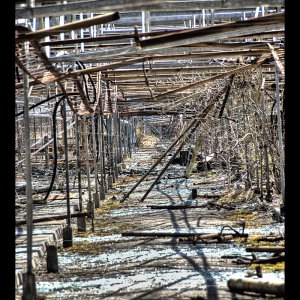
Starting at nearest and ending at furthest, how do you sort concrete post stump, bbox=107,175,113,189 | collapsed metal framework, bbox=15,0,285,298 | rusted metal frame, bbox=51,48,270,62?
collapsed metal framework, bbox=15,0,285,298, rusted metal frame, bbox=51,48,270,62, concrete post stump, bbox=107,175,113,189

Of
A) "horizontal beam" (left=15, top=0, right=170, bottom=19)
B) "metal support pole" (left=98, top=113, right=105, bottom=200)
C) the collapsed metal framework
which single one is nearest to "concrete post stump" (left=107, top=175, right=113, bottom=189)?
the collapsed metal framework

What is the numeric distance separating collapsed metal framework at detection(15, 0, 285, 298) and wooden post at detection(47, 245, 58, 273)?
25.7 inches

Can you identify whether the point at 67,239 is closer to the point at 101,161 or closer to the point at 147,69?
the point at 147,69

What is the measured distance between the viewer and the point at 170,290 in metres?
7.86

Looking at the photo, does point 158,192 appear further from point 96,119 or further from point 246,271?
point 246,271

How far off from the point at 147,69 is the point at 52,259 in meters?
7.13

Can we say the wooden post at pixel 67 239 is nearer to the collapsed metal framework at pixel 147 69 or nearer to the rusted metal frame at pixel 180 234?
the collapsed metal framework at pixel 147 69

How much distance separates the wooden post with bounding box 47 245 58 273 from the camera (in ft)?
29.3

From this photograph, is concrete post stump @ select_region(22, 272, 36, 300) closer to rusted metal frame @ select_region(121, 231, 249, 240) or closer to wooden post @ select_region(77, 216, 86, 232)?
rusted metal frame @ select_region(121, 231, 249, 240)

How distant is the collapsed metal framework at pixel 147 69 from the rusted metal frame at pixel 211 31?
0.04 ft

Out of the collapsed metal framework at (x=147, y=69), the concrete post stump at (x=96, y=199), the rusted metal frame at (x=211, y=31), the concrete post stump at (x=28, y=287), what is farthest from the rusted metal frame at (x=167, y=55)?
the concrete post stump at (x=96, y=199)

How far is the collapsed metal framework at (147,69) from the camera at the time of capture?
7.61 m
